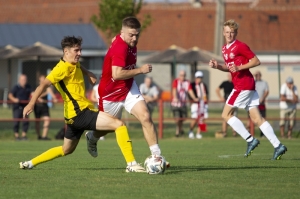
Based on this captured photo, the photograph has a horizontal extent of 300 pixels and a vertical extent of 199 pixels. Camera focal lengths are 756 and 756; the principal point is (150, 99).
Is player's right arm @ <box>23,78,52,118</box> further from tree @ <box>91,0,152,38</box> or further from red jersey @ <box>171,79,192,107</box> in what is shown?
tree @ <box>91,0,152,38</box>

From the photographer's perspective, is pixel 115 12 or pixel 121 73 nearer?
pixel 121 73

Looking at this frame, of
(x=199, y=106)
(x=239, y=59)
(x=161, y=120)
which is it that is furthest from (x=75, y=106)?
(x=199, y=106)

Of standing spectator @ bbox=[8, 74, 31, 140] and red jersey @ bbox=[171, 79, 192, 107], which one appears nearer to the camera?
standing spectator @ bbox=[8, 74, 31, 140]

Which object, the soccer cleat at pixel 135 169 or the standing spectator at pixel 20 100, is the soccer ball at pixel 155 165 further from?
the standing spectator at pixel 20 100

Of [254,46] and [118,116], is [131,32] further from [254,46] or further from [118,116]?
[254,46]

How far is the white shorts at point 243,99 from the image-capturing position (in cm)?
1294

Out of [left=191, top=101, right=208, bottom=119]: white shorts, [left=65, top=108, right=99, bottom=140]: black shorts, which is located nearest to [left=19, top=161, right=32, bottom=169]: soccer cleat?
[left=65, top=108, right=99, bottom=140]: black shorts

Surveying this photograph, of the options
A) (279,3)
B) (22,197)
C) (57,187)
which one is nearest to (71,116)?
(57,187)

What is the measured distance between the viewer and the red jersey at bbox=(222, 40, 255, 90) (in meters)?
12.7

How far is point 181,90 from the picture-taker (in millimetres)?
24359

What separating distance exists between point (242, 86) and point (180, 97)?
A: 38.3ft

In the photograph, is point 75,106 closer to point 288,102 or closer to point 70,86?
point 70,86

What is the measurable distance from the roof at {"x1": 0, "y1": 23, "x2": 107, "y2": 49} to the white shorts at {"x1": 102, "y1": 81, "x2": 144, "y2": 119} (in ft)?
124

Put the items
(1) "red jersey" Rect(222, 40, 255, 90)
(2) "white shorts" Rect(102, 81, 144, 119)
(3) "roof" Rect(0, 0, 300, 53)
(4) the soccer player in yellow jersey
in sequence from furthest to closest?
(3) "roof" Rect(0, 0, 300, 53) < (1) "red jersey" Rect(222, 40, 255, 90) < (2) "white shorts" Rect(102, 81, 144, 119) < (4) the soccer player in yellow jersey
